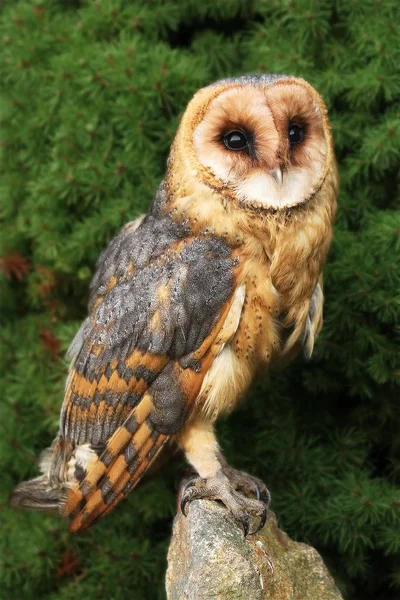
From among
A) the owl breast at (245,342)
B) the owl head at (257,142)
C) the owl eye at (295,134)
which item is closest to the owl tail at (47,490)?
the owl breast at (245,342)

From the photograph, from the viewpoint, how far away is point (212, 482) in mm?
1780

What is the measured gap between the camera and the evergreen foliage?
2.17 m

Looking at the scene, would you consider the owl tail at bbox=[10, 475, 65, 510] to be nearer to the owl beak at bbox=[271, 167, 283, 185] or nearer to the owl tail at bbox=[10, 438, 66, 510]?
the owl tail at bbox=[10, 438, 66, 510]

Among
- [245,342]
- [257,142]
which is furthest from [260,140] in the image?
[245,342]

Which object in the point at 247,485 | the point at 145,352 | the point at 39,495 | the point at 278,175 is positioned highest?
the point at 278,175

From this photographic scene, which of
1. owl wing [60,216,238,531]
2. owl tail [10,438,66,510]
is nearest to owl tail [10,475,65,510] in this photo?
owl tail [10,438,66,510]

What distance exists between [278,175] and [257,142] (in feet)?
0.26

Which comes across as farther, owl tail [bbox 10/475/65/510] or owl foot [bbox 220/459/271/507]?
owl tail [bbox 10/475/65/510]

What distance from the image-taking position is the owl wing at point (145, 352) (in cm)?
170

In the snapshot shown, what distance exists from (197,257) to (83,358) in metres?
0.40

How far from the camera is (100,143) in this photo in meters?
2.38

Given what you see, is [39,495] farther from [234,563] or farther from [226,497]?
[234,563]

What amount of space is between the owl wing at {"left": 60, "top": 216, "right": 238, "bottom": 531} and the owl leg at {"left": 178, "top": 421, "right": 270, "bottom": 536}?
11cm

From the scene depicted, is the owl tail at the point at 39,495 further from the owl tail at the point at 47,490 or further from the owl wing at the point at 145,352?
the owl wing at the point at 145,352
